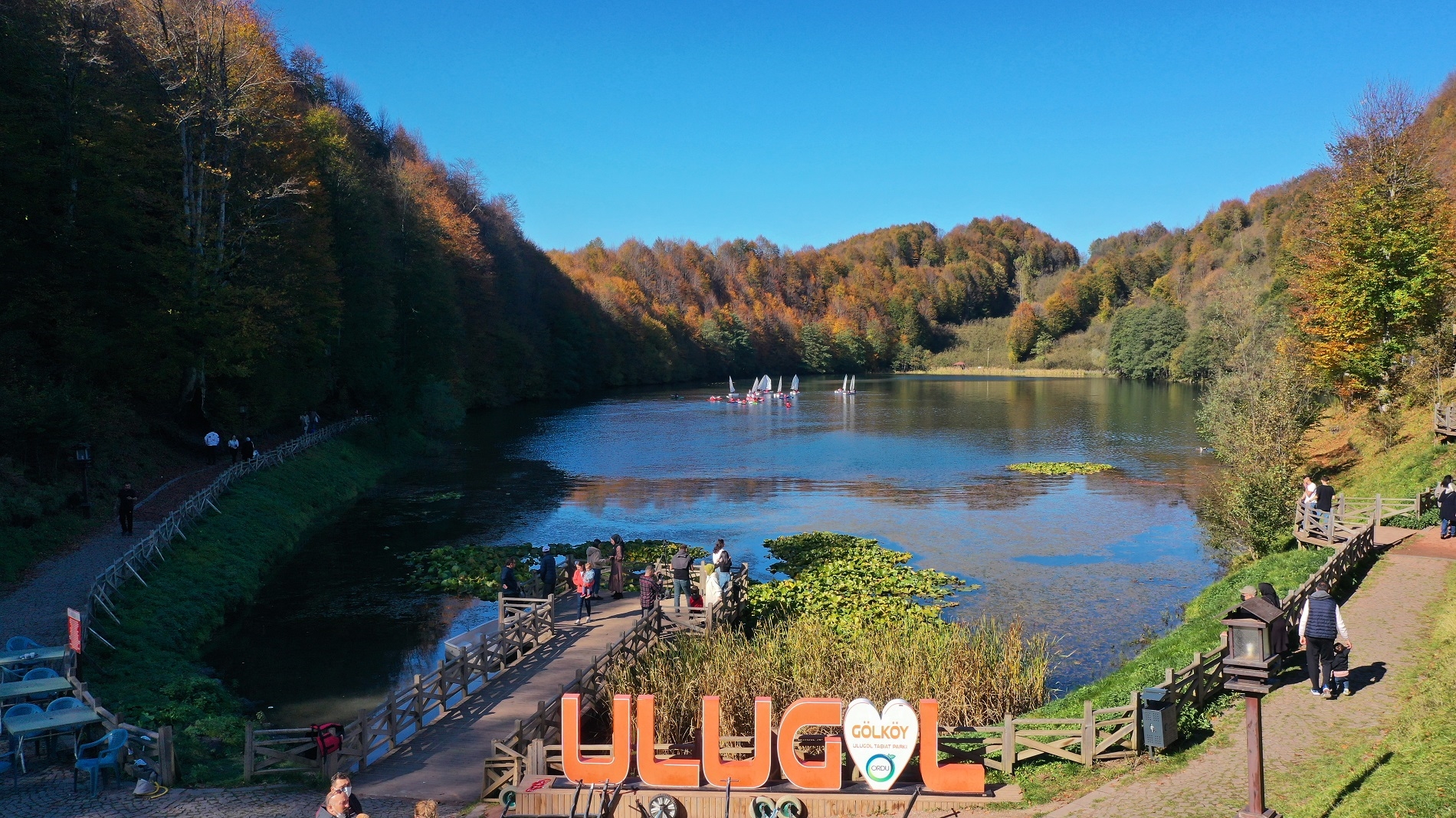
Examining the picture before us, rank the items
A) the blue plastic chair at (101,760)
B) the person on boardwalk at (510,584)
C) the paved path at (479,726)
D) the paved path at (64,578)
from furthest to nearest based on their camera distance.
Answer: the person on boardwalk at (510,584), the paved path at (64,578), the paved path at (479,726), the blue plastic chair at (101,760)

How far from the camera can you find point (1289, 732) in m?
12.7

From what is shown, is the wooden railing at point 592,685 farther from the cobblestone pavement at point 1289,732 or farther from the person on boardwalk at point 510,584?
the cobblestone pavement at point 1289,732

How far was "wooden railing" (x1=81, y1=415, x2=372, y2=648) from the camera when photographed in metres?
19.3

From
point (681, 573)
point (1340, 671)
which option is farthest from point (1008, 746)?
point (681, 573)

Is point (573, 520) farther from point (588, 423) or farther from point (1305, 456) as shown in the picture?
point (588, 423)

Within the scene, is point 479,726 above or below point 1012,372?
below

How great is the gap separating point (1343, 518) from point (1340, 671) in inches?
509

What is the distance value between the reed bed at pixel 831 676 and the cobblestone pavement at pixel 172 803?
453 cm

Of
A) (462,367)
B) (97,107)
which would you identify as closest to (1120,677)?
(97,107)

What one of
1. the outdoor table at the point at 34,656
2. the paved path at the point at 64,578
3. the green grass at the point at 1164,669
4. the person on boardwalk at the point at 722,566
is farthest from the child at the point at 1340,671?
the paved path at the point at 64,578

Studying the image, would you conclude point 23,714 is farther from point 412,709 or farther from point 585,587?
point 585,587

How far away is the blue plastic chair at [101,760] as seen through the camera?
12375mm

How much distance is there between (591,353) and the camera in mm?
122562

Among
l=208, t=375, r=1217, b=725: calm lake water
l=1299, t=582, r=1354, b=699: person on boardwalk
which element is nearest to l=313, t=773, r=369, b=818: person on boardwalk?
l=208, t=375, r=1217, b=725: calm lake water
